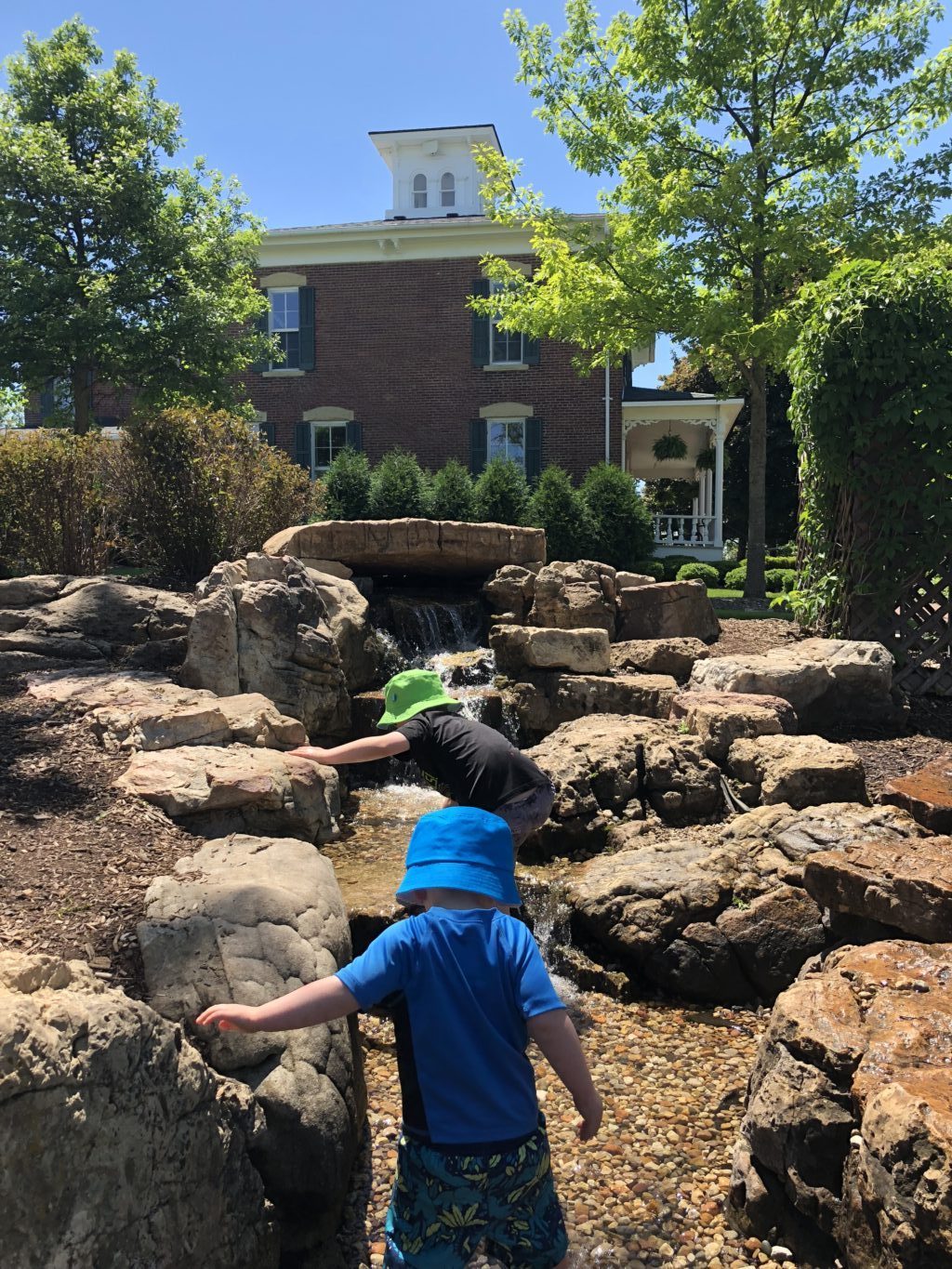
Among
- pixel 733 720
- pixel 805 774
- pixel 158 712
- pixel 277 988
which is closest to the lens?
pixel 277 988

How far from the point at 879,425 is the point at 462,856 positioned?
722 centimetres

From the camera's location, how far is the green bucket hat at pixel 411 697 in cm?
359

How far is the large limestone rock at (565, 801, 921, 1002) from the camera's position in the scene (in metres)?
4.53

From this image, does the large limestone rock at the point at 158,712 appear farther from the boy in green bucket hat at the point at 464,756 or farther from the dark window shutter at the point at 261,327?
the dark window shutter at the point at 261,327

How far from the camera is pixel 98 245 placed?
14.7 metres

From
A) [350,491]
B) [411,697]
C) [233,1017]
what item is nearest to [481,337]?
[350,491]

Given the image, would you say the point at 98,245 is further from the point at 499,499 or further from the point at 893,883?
the point at 893,883

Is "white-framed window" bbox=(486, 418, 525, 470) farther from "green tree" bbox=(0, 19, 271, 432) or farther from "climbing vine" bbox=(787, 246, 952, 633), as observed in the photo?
"climbing vine" bbox=(787, 246, 952, 633)

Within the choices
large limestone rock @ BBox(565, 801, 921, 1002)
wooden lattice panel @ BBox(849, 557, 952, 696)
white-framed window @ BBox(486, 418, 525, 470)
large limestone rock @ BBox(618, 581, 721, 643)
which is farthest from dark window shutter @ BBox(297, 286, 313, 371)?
large limestone rock @ BBox(565, 801, 921, 1002)

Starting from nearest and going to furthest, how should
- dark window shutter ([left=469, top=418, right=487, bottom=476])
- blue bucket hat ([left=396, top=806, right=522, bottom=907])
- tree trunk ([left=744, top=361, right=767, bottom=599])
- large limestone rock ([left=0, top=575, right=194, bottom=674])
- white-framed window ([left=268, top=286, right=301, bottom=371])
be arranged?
blue bucket hat ([left=396, top=806, right=522, bottom=907])
large limestone rock ([left=0, top=575, right=194, bottom=674])
tree trunk ([left=744, top=361, right=767, bottom=599])
dark window shutter ([left=469, top=418, right=487, bottom=476])
white-framed window ([left=268, top=286, right=301, bottom=371])

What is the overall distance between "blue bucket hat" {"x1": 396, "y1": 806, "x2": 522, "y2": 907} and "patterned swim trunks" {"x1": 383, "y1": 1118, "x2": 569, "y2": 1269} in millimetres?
531

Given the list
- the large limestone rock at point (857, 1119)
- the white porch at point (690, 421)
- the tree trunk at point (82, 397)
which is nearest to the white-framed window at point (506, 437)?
the white porch at point (690, 421)

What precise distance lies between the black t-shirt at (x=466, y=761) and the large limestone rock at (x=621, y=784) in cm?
273

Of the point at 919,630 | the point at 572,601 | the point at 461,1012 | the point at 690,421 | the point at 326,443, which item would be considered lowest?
A: the point at 461,1012
